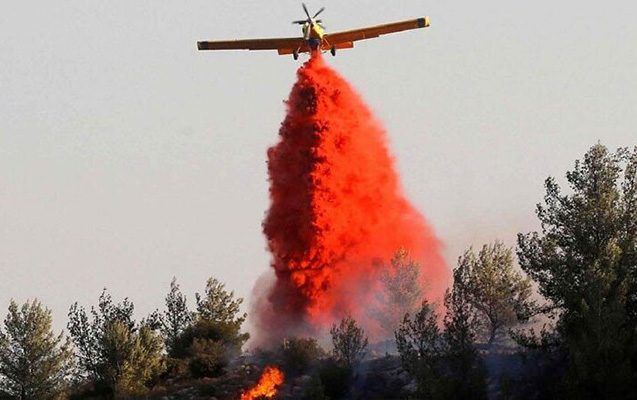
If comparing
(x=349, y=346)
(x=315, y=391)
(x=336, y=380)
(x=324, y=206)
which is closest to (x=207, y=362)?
(x=349, y=346)

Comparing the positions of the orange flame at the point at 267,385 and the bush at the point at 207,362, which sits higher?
the bush at the point at 207,362

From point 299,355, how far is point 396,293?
1851 centimetres

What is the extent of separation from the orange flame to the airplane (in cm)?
2520

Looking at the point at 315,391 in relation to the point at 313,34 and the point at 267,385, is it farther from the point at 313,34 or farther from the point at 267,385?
the point at 313,34

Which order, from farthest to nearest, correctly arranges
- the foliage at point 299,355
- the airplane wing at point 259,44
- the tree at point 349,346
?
the airplane wing at point 259,44
the foliage at point 299,355
the tree at point 349,346

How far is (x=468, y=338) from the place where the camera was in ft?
222

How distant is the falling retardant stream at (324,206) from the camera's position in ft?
307

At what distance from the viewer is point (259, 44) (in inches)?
3716

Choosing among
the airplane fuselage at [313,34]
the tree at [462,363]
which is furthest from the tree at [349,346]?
the airplane fuselage at [313,34]

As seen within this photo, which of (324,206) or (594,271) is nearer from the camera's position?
(594,271)

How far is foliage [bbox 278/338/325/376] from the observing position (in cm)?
8356

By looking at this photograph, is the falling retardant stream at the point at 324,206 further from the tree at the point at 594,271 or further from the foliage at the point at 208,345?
the tree at the point at 594,271

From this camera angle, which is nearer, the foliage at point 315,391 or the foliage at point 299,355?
the foliage at point 315,391

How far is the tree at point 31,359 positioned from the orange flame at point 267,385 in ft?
44.0
